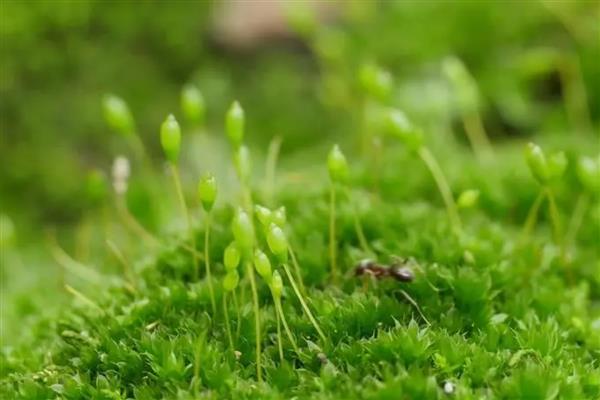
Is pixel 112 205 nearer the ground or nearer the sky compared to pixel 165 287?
nearer the ground

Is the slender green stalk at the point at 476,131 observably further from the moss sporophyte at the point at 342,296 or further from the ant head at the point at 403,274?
the ant head at the point at 403,274

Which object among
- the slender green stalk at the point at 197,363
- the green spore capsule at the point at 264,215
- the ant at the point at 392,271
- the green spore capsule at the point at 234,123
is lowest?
the ant at the point at 392,271

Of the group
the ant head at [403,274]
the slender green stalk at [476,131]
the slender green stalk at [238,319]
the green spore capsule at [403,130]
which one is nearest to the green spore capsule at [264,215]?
the slender green stalk at [238,319]

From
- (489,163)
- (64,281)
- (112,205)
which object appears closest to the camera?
(64,281)

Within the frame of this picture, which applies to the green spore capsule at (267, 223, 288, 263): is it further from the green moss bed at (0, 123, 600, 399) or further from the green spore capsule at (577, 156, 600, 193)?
the green spore capsule at (577, 156, 600, 193)

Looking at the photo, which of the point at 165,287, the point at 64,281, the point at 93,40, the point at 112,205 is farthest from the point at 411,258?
the point at 93,40

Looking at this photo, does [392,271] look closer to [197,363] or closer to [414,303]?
[414,303]

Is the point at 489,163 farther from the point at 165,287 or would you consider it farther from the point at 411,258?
the point at 165,287
